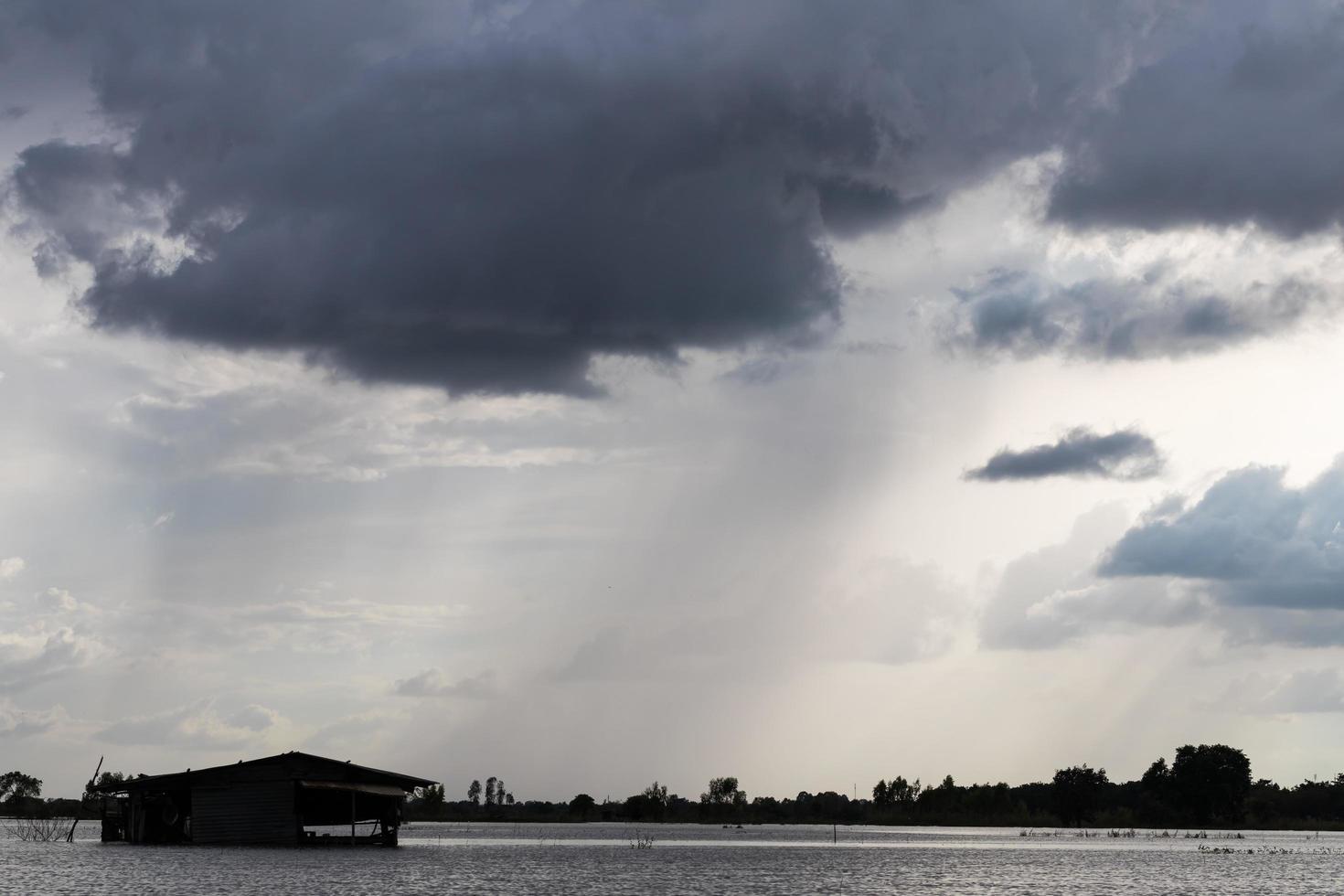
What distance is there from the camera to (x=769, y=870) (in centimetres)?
9269

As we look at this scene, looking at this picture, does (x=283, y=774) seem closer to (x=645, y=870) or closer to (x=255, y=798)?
(x=255, y=798)

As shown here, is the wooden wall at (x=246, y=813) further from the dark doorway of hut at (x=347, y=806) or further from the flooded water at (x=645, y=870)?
the flooded water at (x=645, y=870)

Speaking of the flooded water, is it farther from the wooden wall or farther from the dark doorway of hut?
the dark doorway of hut

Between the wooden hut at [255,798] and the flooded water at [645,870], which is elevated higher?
the wooden hut at [255,798]

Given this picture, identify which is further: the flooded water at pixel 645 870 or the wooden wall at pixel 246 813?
the wooden wall at pixel 246 813

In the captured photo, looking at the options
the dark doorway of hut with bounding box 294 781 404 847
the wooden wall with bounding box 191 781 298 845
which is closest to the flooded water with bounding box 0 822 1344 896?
the wooden wall with bounding box 191 781 298 845

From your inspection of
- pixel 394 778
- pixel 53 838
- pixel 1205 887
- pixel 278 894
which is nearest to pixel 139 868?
pixel 278 894

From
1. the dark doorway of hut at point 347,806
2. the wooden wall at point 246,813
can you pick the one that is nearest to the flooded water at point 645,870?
the wooden wall at point 246,813

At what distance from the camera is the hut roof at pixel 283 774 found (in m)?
94.0

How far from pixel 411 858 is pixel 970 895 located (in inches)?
1612

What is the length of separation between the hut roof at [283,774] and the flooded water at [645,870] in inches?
176

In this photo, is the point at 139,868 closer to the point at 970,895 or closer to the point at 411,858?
the point at 411,858

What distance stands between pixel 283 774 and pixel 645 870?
2534 cm

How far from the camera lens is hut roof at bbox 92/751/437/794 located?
9400 cm
